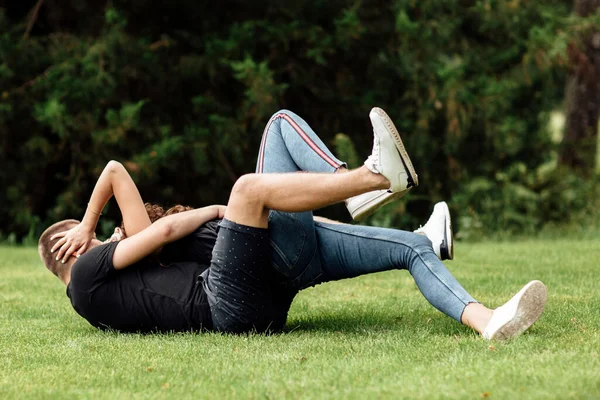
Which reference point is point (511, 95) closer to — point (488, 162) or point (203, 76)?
point (488, 162)

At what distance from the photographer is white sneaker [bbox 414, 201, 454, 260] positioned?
14.2ft

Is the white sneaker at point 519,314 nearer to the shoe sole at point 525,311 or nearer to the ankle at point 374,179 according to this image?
the shoe sole at point 525,311

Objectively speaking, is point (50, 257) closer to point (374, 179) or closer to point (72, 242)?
point (72, 242)

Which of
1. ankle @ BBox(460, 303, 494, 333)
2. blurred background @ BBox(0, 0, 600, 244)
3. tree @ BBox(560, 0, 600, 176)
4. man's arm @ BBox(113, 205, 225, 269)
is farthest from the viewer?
tree @ BBox(560, 0, 600, 176)

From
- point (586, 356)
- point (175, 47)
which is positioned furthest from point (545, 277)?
point (175, 47)

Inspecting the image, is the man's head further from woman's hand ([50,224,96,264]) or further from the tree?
the tree

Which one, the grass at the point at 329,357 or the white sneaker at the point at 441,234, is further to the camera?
the white sneaker at the point at 441,234

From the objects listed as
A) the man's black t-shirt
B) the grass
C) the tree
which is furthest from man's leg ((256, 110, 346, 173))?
the tree

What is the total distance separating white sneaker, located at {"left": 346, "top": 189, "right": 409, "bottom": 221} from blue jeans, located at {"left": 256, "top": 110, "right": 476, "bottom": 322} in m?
0.10

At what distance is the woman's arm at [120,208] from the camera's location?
452 centimetres

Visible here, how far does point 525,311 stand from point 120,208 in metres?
2.10

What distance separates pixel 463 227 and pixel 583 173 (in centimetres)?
270

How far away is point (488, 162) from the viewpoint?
12094 mm

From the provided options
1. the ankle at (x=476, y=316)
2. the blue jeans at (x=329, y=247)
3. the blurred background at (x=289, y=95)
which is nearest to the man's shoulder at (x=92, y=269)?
the blue jeans at (x=329, y=247)
